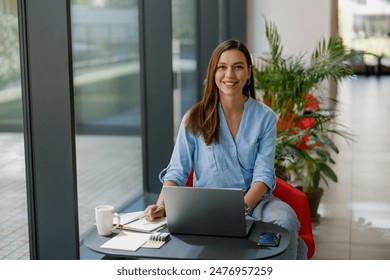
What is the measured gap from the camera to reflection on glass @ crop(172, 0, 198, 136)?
6.86 m

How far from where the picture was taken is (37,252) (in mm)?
3443

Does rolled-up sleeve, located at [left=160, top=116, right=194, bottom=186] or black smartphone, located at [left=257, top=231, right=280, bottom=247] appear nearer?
black smartphone, located at [left=257, top=231, right=280, bottom=247]

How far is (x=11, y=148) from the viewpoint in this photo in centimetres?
330

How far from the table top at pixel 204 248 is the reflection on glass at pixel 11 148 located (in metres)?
0.75

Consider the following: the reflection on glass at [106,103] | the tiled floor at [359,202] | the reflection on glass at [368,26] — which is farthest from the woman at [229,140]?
the reflection on glass at [368,26]

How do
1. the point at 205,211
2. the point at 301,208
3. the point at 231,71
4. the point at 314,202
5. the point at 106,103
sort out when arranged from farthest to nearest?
the point at 314,202, the point at 106,103, the point at 301,208, the point at 231,71, the point at 205,211

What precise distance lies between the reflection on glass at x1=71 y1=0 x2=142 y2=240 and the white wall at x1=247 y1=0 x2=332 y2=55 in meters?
2.89

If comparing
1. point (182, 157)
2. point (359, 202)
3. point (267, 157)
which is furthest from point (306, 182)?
point (182, 157)

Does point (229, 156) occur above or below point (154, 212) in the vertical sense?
above

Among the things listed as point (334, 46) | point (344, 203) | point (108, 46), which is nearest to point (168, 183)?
point (108, 46)

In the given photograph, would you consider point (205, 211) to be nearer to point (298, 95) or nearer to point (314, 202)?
point (298, 95)

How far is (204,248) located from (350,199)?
12.7 feet

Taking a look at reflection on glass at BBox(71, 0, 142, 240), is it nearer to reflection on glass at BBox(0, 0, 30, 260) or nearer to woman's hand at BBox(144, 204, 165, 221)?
reflection on glass at BBox(0, 0, 30, 260)

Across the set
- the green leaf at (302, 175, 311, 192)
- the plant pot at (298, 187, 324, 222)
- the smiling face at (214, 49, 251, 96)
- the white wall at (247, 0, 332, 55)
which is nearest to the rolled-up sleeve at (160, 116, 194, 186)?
the smiling face at (214, 49, 251, 96)
